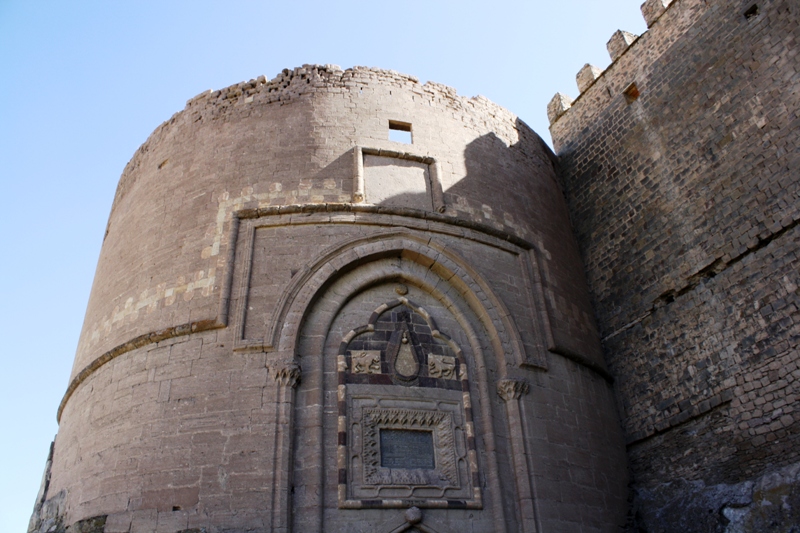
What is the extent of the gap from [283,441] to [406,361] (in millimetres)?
1695

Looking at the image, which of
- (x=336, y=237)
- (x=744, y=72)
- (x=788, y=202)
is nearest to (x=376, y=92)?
(x=336, y=237)

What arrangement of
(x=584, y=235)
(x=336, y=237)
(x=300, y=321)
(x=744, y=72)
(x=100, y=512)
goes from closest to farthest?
1. (x=100, y=512)
2. (x=300, y=321)
3. (x=336, y=237)
4. (x=744, y=72)
5. (x=584, y=235)

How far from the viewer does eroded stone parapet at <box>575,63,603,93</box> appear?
11.7 metres

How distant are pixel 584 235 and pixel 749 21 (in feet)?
12.2

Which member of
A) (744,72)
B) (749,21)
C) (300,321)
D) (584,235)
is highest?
(749,21)

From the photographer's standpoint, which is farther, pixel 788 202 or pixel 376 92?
pixel 376 92

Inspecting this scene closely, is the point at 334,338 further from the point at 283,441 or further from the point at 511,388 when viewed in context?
the point at 511,388

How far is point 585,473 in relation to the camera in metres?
7.34

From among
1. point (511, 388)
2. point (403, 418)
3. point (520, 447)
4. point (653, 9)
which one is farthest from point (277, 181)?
point (653, 9)

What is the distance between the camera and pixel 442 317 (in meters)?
7.88

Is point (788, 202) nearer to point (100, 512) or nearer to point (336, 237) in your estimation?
point (336, 237)

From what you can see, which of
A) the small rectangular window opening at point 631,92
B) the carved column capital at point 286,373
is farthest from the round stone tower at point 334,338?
the small rectangular window opening at point 631,92

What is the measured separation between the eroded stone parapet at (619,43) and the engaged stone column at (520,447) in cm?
660

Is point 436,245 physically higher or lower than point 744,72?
lower
